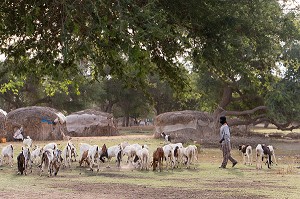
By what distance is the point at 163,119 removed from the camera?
41812 mm

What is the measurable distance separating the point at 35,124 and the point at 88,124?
771 centimetres

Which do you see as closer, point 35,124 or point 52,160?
point 52,160

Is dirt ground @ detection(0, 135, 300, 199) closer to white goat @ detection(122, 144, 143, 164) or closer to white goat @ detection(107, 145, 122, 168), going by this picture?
white goat @ detection(107, 145, 122, 168)

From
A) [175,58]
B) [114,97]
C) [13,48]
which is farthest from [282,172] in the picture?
[114,97]

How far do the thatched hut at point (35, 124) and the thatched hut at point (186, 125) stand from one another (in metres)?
9.07

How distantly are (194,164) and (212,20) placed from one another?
459 inches

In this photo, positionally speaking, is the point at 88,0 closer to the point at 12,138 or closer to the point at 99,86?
the point at 12,138

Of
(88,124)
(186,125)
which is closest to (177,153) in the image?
(186,125)

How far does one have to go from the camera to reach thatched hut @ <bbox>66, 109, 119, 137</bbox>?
45.5 m

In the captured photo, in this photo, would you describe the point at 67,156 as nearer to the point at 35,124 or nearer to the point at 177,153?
the point at 177,153

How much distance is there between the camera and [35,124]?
3900cm

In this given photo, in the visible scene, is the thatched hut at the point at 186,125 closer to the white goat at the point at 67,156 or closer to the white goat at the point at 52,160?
the white goat at the point at 67,156

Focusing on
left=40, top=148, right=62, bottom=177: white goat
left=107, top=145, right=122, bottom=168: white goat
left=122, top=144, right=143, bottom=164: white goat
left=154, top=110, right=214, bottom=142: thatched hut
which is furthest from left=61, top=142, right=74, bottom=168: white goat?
left=154, top=110, right=214, bottom=142: thatched hut

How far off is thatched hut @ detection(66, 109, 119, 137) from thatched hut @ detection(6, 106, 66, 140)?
18.6ft
